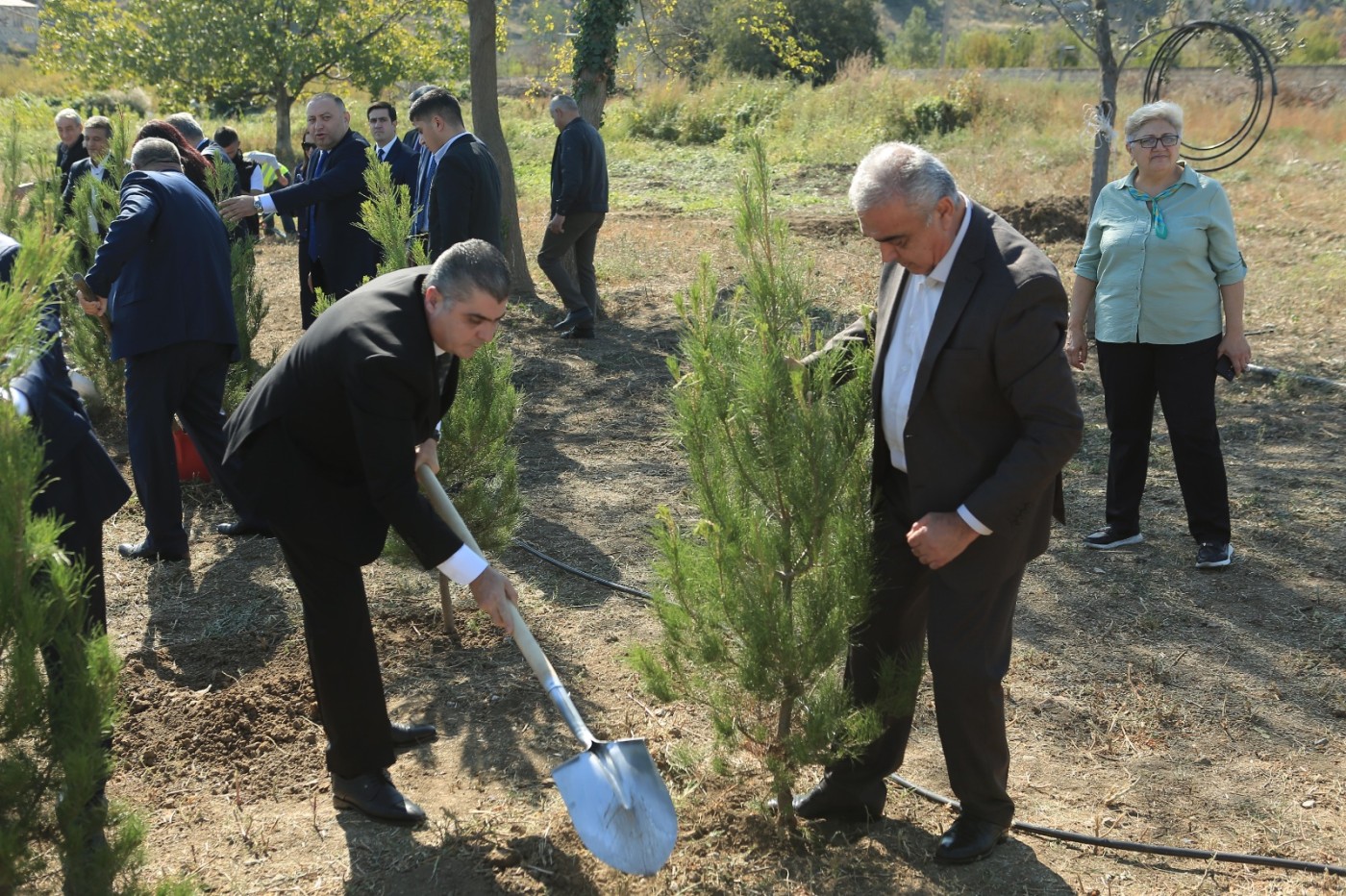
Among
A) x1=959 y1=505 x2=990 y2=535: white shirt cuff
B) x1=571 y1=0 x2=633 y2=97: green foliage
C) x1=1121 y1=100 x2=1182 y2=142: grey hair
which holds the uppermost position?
x1=571 y1=0 x2=633 y2=97: green foliage

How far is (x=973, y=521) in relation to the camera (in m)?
2.64

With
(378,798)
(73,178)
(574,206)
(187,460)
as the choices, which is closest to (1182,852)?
(378,798)

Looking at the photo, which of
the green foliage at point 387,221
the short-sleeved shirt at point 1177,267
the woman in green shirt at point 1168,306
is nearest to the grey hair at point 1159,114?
the woman in green shirt at point 1168,306

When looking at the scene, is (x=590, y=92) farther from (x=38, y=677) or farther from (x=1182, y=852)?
(x=38, y=677)

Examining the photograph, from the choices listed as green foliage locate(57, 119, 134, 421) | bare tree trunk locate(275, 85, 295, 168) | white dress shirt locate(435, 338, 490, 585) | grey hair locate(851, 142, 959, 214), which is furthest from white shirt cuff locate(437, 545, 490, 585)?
bare tree trunk locate(275, 85, 295, 168)

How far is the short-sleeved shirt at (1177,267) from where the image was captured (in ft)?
15.2

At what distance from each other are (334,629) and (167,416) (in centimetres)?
241

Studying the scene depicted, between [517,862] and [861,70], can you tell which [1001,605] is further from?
[861,70]

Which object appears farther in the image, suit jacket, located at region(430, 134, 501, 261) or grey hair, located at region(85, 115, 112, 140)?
grey hair, located at region(85, 115, 112, 140)

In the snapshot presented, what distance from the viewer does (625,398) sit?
25.0 ft

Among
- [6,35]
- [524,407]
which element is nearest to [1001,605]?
[524,407]

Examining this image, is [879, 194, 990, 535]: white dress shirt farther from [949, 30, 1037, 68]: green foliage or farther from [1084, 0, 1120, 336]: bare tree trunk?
[949, 30, 1037, 68]: green foliage

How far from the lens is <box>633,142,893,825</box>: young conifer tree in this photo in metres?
2.82

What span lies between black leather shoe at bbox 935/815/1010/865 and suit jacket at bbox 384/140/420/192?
5.25 meters
